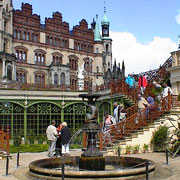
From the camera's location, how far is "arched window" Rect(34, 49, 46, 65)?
183 ft

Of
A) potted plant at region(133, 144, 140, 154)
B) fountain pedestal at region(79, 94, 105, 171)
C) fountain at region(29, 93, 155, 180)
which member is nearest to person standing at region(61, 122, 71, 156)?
fountain at region(29, 93, 155, 180)

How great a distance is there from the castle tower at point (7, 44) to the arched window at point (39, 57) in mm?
5657

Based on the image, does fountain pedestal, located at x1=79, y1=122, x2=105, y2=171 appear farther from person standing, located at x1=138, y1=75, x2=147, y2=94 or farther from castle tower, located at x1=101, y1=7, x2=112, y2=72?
castle tower, located at x1=101, y1=7, x2=112, y2=72

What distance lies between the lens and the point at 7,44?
50.5m

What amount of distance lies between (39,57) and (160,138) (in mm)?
44017

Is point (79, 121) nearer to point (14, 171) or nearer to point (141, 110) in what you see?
point (141, 110)

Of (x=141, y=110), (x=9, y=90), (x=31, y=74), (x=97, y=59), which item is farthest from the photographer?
(x=97, y=59)

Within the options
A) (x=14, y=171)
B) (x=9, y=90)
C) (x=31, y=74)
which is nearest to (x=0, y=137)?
(x=14, y=171)

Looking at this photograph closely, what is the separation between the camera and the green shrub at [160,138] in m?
15.5

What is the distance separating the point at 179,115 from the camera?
16469 mm

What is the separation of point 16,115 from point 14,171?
568 inches

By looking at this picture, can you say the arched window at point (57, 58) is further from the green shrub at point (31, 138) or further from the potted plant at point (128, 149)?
the potted plant at point (128, 149)

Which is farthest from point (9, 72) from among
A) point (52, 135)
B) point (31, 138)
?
point (52, 135)

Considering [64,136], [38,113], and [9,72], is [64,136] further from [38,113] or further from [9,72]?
[9,72]
